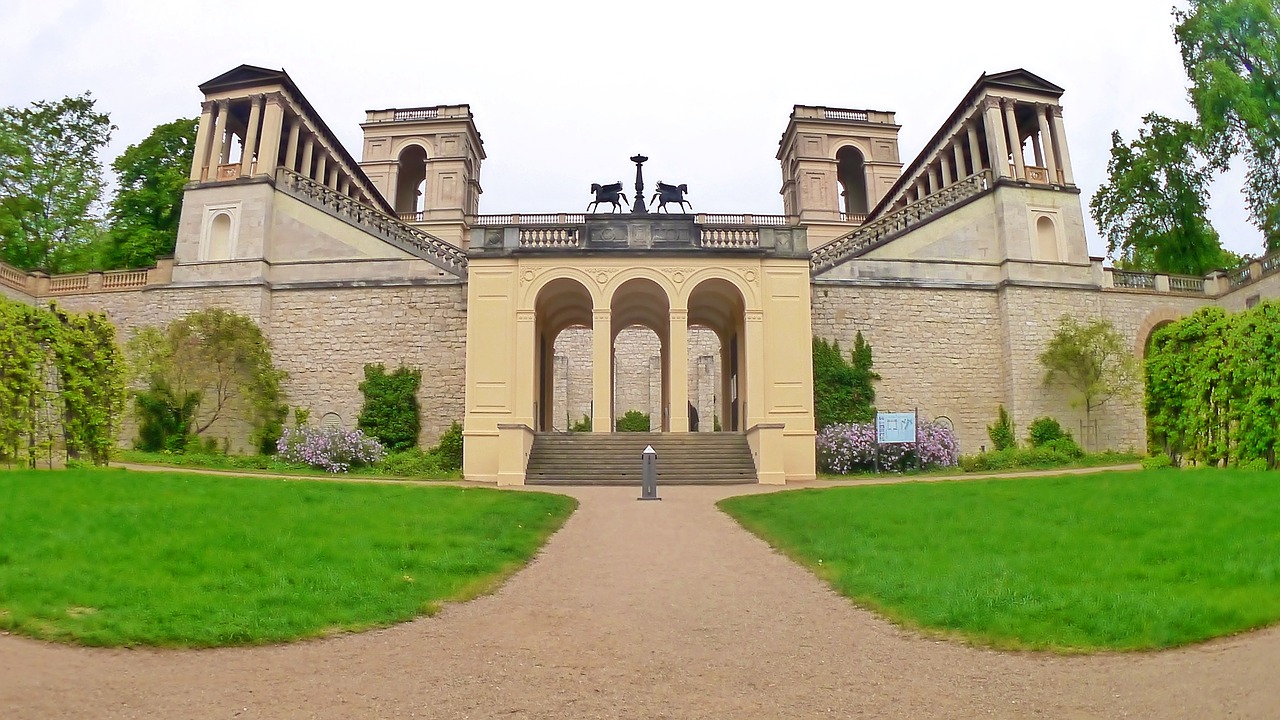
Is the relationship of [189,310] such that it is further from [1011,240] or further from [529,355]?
[1011,240]

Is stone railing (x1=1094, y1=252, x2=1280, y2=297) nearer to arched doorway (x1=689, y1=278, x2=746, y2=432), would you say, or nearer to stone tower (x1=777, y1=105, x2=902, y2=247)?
arched doorway (x1=689, y1=278, x2=746, y2=432)

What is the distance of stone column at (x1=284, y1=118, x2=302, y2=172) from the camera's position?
113 feet

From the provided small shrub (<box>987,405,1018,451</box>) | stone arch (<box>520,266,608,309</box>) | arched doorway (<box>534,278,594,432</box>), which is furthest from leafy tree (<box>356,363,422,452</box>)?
small shrub (<box>987,405,1018,451</box>)

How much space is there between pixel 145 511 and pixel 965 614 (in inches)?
382

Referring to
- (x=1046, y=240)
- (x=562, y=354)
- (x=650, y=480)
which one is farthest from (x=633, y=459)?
(x=562, y=354)

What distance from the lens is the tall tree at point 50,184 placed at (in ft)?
121

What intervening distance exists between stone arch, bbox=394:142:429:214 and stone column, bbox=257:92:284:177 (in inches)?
551

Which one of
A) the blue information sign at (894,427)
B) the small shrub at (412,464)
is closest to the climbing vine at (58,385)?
the small shrub at (412,464)

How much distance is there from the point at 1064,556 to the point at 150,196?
130 ft

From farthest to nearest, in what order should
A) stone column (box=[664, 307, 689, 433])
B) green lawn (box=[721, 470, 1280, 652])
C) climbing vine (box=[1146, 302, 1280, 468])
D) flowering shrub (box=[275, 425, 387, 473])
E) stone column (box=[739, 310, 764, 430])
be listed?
flowering shrub (box=[275, 425, 387, 473]) < stone column (box=[664, 307, 689, 433]) < stone column (box=[739, 310, 764, 430]) < climbing vine (box=[1146, 302, 1280, 468]) < green lawn (box=[721, 470, 1280, 652])

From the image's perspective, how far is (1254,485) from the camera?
11.8 meters

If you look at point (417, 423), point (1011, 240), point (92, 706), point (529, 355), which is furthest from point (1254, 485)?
point (417, 423)

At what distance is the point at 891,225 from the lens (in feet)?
103

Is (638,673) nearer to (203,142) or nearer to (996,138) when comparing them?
(996,138)
